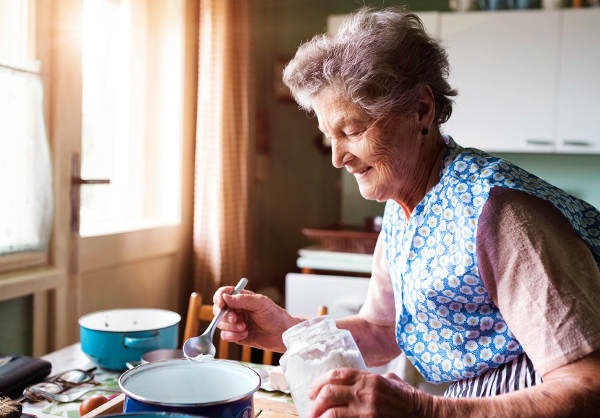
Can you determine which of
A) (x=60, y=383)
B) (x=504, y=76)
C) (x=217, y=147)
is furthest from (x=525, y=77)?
(x=60, y=383)

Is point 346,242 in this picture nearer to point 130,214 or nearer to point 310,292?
point 310,292

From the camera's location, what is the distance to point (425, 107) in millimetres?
1088

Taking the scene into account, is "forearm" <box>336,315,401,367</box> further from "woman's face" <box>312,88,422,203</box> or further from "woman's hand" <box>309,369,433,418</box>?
"woman's hand" <box>309,369,433,418</box>

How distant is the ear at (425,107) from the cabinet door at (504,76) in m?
1.77

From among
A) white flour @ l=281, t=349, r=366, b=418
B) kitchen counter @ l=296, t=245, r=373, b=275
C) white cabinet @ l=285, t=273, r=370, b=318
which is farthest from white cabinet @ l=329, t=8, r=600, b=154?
white flour @ l=281, t=349, r=366, b=418

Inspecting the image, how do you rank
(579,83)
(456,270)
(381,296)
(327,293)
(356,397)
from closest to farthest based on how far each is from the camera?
(356,397) → (456,270) → (381,296) → (327,293) → (579,83)

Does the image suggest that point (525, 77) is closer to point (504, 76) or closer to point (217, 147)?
point (504, 76)

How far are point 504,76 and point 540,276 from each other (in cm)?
222

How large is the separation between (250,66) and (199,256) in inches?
34.4

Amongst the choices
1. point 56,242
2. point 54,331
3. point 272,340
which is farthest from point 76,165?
point 272,340

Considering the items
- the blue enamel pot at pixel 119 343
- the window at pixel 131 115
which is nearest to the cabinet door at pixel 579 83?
the window at pixel 131 115

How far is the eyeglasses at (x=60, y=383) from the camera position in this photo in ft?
3.68

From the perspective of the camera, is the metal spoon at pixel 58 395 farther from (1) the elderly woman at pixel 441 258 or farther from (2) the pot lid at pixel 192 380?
(2) the pot lid at pixel 192 380

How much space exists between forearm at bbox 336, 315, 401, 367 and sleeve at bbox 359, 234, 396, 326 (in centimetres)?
1
